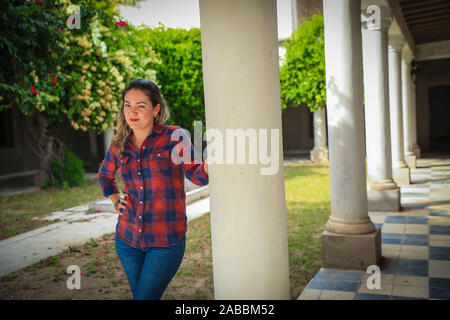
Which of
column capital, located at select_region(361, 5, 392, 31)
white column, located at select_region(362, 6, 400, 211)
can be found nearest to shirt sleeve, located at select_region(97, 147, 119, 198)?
column capital, located at select_region(361, 5, 392, 31)

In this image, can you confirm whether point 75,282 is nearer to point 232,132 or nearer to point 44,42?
point 44,42

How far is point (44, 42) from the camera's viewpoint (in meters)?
4.84

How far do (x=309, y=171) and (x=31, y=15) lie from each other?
10.7 meters

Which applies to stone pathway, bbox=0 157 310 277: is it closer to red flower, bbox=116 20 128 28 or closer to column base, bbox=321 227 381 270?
column base, bbox=321 227 381 270

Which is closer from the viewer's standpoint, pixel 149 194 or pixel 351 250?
pixel 149 194

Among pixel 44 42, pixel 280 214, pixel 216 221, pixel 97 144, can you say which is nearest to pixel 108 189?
pixel 216 221

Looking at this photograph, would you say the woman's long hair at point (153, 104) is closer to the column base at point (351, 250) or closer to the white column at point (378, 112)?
the column base at point (351, 250)

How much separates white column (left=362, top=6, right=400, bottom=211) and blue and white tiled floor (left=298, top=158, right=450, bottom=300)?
37cm

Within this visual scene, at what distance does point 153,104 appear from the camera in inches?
95.7

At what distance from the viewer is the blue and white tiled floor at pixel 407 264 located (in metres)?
3.68

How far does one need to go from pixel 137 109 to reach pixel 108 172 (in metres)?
0.49

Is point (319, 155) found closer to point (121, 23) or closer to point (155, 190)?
point (121, 23)

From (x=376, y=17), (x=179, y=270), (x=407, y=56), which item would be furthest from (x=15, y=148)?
(x=407, y=56)

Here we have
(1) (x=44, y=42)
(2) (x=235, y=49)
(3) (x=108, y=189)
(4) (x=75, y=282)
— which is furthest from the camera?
(1) (x=44, y=42)
